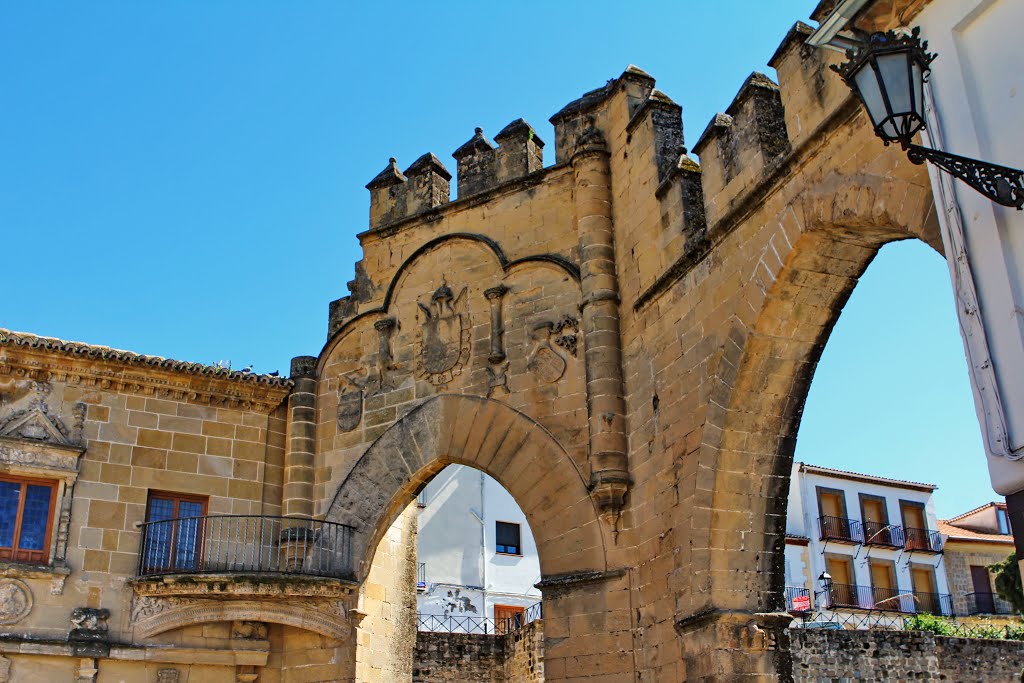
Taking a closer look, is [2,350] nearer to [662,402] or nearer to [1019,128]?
[662,402]

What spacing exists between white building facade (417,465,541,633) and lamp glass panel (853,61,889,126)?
18.0 meters

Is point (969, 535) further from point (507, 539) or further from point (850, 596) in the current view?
point (507, 539)

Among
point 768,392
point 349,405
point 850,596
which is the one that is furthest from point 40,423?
point 850,596

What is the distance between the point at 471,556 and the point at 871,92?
63.3 ft

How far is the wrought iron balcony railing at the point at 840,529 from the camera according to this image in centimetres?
2555

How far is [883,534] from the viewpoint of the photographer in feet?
86.8

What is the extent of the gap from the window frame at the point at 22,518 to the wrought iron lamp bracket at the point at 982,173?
352 inches

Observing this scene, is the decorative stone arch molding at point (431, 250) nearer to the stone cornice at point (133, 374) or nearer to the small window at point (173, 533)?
the stone cornice at point (133, 374)

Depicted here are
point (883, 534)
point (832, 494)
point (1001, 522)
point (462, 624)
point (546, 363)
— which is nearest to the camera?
point (546, 363)

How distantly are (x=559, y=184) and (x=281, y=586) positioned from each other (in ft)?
15.8

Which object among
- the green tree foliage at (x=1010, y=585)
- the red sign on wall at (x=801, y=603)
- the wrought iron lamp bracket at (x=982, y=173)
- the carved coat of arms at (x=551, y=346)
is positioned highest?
the carved coat of arms at (x=551, y=346)

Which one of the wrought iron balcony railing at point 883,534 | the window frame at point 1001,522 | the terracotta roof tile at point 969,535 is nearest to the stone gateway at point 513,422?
the wrought iron balcony railing at point 883,534

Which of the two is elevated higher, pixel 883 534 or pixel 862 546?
pixel 883 534

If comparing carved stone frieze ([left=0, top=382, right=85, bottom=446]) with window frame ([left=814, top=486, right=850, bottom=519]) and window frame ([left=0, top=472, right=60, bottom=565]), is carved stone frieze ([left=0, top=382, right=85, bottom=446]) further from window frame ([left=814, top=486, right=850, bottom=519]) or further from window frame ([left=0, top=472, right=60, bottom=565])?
window frame ([left=814, top=486, right=850, bottom=519])
